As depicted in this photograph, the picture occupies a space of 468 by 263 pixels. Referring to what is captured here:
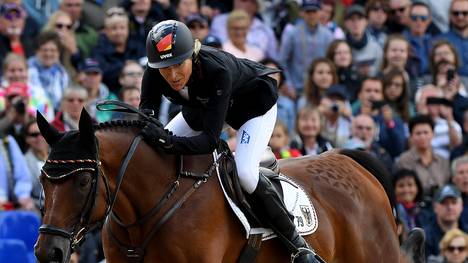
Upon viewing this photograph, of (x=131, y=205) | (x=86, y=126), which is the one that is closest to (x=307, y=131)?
(x=131, y=205)

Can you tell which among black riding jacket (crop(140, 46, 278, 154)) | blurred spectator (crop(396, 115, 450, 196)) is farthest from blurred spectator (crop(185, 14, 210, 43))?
black riding jacket (crop(140, 46, 278, 154))

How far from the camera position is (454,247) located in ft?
43.9

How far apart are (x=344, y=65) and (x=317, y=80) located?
0.88m

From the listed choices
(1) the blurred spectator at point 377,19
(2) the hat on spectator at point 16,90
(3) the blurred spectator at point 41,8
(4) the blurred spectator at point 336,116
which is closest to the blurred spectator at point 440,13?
(1) the blurred spectator at point 377,19

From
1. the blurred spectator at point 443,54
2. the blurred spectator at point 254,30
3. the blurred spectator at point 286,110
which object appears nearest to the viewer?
the blurred spectator at point 286,110

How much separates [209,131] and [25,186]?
14.1 feet

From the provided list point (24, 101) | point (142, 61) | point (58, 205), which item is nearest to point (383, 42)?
point (142, 61)

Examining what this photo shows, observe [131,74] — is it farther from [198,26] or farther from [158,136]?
[158,136]

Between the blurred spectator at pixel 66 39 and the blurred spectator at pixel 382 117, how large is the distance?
3805mm

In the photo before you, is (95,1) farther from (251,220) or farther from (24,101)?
(251,220)

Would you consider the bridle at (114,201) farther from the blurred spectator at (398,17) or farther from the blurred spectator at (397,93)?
the blurred spectator at (398,17)

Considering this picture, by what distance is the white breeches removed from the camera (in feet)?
29.2

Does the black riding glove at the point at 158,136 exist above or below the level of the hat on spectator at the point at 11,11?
above

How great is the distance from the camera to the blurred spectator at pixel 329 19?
59.1ft
